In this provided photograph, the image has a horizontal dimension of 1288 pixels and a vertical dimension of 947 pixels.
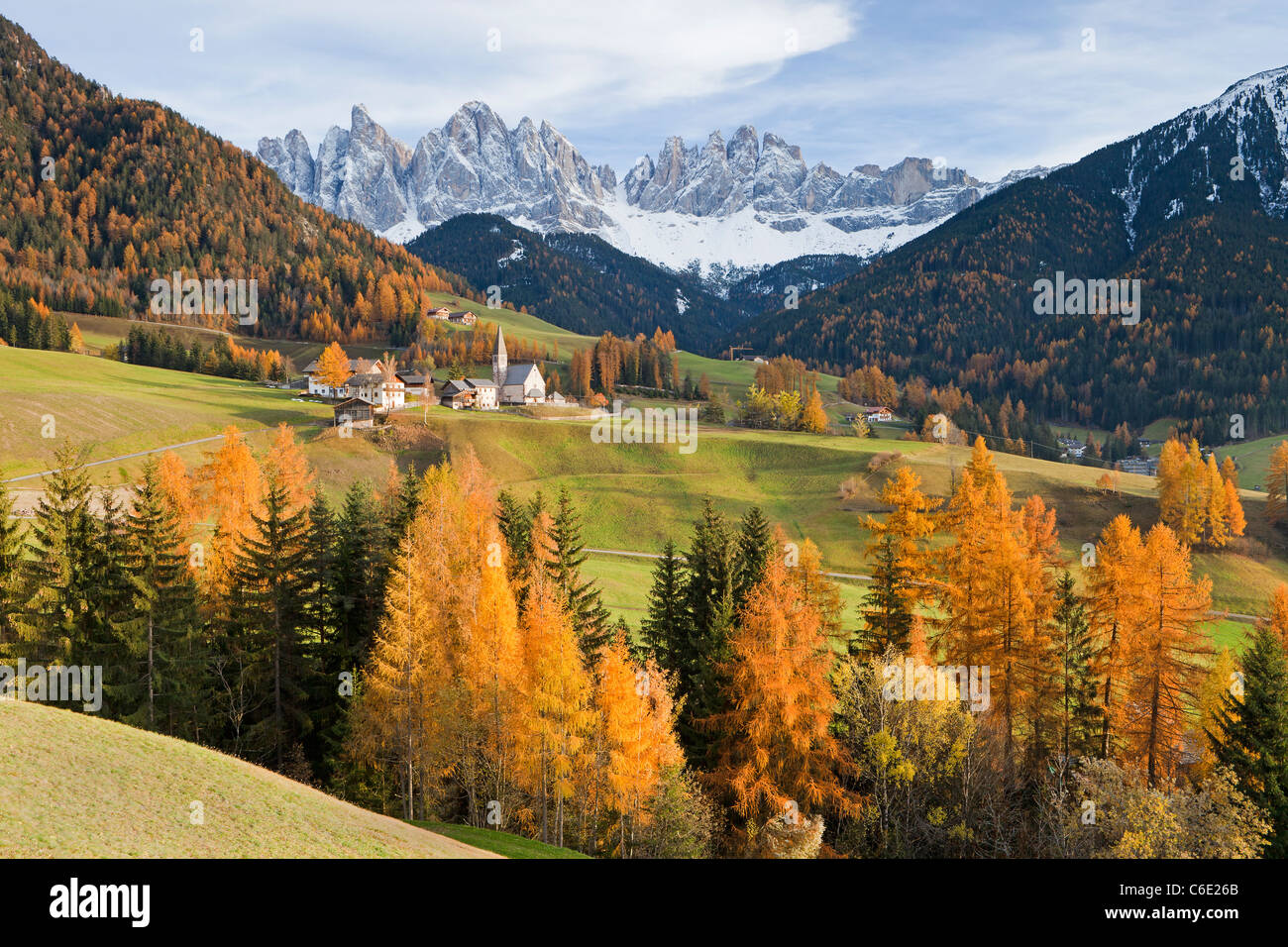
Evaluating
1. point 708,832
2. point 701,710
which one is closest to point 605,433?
point 701,710

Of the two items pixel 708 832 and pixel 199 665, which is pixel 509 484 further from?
pixel 708 832

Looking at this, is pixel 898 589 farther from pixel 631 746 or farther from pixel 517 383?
pixel 517 383

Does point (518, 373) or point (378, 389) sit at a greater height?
point (518, 373)

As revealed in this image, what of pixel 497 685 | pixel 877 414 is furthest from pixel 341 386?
pixel 877 414

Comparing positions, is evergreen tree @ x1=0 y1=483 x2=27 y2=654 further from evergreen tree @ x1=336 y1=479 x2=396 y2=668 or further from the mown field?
the mown field

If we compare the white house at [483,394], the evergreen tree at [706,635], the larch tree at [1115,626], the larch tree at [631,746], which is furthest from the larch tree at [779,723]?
the white house at [483,394]

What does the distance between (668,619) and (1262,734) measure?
28903mm

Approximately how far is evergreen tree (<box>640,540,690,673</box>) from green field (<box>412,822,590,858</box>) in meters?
15.0

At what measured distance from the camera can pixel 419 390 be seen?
456ft

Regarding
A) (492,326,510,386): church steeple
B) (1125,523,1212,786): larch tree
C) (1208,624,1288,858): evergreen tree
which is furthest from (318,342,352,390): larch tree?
(1208,624,1288,858): evergreen tree

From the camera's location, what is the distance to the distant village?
11312 cm
